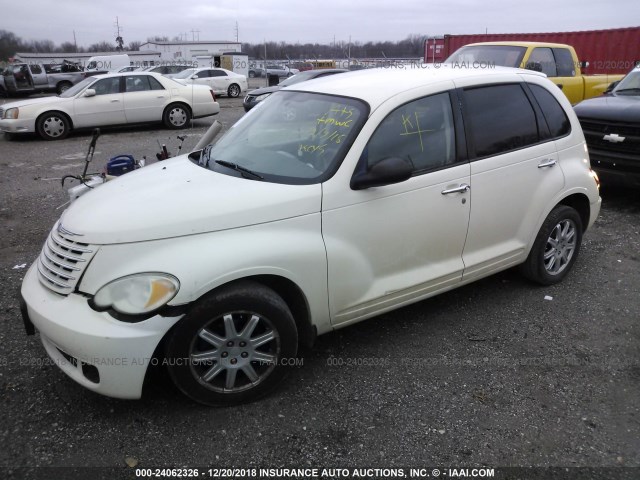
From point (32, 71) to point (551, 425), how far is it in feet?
89.0

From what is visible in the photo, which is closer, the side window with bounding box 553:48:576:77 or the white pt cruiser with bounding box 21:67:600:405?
the white pt cruiser with bounding box 21:67:600:405

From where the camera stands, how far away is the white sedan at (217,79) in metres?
22.7

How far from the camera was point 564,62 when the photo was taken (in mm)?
9953

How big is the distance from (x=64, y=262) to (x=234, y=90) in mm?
22838

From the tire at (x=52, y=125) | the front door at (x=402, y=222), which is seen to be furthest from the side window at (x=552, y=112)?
the tire at (x=52, y=125)

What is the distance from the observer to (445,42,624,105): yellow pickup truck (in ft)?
30.1

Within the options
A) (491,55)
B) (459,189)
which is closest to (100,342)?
(459,189)

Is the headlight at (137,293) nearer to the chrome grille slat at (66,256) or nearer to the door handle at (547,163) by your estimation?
the chrome grille slat at (66,256)

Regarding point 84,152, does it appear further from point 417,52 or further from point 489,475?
point 417,52

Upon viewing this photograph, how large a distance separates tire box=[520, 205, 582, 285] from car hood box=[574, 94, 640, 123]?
9.40 ft

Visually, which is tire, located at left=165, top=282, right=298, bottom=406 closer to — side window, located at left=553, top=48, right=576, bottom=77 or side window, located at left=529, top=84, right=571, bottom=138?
side window, located at left=529, top=84, right=571, bottom=138

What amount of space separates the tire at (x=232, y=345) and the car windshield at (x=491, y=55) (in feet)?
25.3

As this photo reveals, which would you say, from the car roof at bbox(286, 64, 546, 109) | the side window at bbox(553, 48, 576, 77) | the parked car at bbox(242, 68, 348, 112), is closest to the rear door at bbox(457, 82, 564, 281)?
the car roof at bbox(286, 64, 546, 109)

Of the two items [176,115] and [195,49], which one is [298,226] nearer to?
[176,115]
